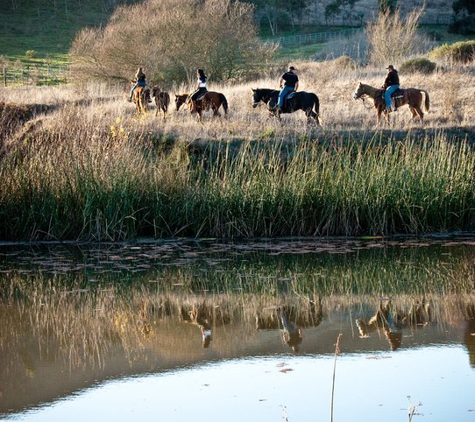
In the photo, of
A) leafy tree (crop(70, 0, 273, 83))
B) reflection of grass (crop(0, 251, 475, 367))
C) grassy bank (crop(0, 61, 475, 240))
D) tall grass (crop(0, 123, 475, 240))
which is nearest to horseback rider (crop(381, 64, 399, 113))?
grassy bank (crop(0, 61, 475, 240))

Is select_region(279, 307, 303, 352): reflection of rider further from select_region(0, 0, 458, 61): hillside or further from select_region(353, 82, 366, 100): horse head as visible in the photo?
select_region(0, 0, 458, 61): hillside

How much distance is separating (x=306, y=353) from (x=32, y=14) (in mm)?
70552

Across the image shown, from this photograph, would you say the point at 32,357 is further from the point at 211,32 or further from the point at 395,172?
the point at 211,32

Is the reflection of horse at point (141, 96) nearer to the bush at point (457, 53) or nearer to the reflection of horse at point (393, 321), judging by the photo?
the bush at point (457, 53)

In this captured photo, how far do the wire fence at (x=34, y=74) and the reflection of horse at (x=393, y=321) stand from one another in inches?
1450

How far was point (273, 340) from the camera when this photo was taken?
8625 millimetres

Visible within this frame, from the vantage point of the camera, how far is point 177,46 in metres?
37.8

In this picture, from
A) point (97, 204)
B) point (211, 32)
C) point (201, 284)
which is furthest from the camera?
point (211, 32)

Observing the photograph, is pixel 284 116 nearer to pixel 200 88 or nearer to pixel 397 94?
pixel 200 88

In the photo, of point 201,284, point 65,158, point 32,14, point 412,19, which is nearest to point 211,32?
point 412,19

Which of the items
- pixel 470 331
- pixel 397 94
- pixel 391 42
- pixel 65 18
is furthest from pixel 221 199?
pixel 65 18

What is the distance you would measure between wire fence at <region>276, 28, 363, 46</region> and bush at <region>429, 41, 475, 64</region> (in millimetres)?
23372

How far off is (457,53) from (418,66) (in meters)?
5.71

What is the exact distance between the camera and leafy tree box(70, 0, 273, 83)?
37625 mm
